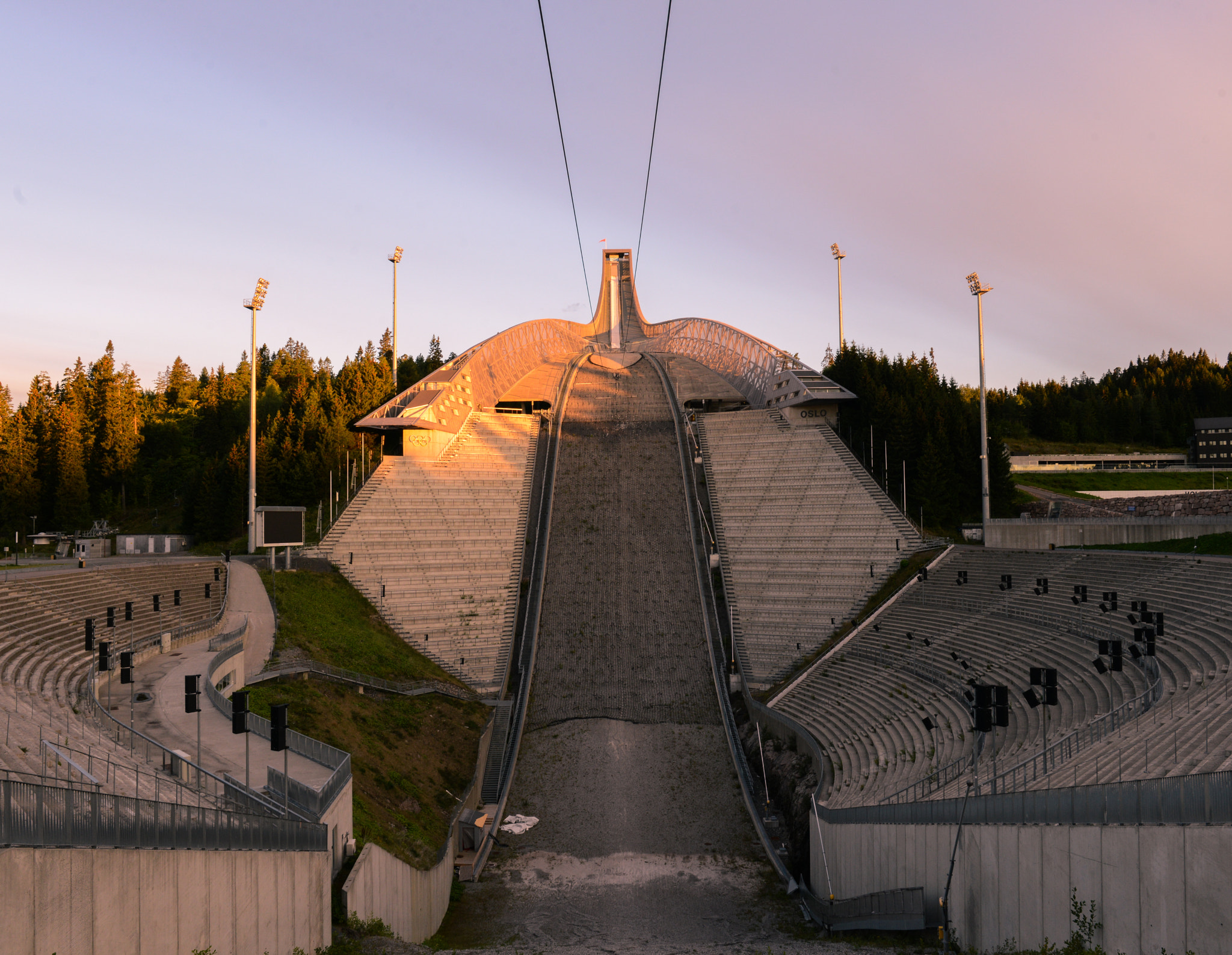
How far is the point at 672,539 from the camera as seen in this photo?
4288cm

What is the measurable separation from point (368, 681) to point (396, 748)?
160 inches

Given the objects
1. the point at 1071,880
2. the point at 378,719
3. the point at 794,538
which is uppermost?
the point at 794,538

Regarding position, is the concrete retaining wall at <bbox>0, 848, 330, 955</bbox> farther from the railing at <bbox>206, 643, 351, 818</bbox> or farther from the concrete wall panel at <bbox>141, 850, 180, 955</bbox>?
the railing at <bbox>206, 643, 351, 818</bbox>

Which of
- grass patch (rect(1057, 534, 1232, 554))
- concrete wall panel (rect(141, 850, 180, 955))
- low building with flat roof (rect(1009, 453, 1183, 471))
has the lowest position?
concrete wall panel (rect(141, 850, 180, 955))

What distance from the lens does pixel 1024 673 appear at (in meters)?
23.8

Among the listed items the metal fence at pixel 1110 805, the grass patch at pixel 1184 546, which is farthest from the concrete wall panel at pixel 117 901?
the grass patch at pixel 1184 546

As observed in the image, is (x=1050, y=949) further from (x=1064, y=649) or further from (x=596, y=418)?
(x=596, y=418)

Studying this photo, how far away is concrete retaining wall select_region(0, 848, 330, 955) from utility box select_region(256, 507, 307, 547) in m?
25.1

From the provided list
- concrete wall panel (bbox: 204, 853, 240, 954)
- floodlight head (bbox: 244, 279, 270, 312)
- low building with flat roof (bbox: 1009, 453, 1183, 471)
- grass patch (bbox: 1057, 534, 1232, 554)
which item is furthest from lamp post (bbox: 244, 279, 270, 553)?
low building with flat roof (bbox: 1009, 453, 1183, 471)

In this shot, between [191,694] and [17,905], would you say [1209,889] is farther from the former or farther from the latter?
[191,694]

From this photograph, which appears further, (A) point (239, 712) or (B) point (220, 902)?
(A) point (239, 712)

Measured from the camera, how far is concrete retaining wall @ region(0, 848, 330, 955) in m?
7.32

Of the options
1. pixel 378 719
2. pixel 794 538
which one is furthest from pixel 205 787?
pixel 794 538

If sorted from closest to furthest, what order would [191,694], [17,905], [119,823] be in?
[17,905], [119,823], [191,694]
